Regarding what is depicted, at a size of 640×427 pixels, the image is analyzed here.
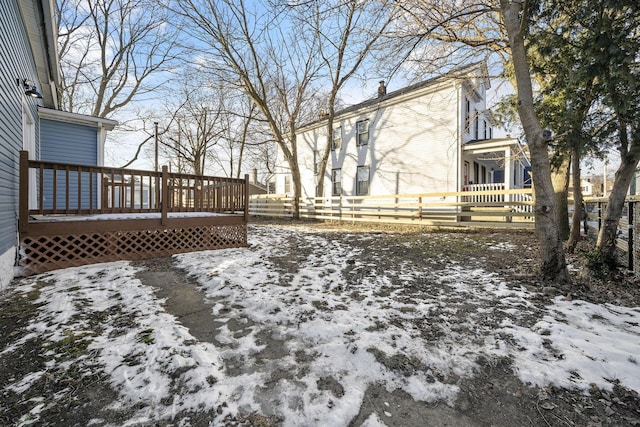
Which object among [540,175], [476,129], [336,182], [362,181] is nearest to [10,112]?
[540,175]

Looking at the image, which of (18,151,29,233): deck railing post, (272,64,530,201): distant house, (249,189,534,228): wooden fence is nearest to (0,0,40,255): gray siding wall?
(18,151,29,233): deck railing post

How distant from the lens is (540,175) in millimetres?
3738

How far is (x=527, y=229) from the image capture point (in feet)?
27.7

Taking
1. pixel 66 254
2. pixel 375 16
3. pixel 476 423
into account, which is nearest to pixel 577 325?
pixel 476 423

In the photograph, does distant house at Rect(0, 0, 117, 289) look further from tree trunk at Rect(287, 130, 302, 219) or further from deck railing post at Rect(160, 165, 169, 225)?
tree trunk at Rect(287, 130, 302, 219)

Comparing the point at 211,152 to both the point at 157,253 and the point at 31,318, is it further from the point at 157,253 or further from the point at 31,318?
the point at 31,318

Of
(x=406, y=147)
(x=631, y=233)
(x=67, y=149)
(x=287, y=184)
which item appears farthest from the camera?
(x=287, y=184)

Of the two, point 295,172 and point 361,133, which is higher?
point 361,133

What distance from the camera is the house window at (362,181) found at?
15.2m

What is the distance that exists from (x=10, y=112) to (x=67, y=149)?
15.6 ft

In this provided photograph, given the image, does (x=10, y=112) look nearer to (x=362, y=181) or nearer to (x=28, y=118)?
(x=28, y=118)

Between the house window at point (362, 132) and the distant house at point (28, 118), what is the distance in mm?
10815

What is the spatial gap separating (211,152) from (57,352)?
27.9 meters

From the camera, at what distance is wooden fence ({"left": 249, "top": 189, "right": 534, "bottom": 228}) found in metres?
8.94
